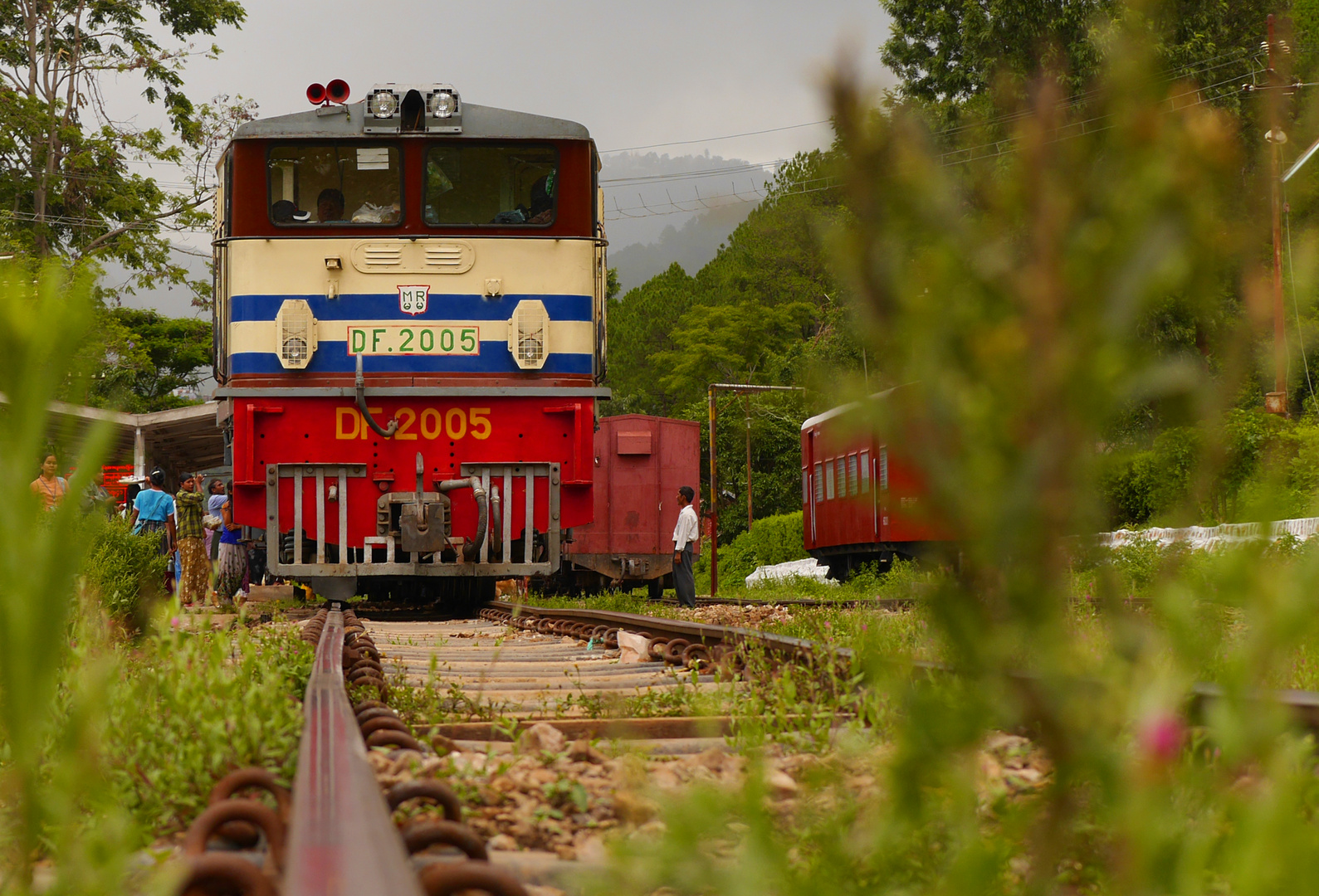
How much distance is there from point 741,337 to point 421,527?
44.8m

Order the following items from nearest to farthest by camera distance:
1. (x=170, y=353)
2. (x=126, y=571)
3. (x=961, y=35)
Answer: (x=126, y=571)
(x=961, y=35)
(x=170, y=353)

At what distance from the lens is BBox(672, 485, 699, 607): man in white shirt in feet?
47.1

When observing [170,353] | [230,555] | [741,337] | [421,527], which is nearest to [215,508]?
[230,555]

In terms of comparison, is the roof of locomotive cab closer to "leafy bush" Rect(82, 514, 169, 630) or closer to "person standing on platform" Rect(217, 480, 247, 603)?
"leafy bush" Rect(82, 514, 169, 630)

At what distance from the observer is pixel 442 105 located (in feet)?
33.1

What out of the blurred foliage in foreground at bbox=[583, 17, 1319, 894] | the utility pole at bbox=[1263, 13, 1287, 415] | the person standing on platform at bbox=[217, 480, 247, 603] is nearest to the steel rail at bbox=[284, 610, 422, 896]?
the blurred foliage in foreground at bbox=[583, 17, 1319, 894]

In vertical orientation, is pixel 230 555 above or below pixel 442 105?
below

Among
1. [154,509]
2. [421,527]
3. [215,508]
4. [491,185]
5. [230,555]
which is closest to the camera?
[421,527]

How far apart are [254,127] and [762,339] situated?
1763 inches

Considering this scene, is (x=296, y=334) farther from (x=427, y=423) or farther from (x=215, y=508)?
(x=215, y=508)

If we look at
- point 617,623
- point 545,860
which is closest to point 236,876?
point 545,860

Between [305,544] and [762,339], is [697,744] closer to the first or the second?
[305,544]

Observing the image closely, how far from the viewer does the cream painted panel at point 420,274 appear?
9.89m

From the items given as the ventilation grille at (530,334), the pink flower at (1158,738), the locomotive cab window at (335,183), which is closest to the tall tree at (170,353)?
the locomotive cab window at (335,183)
